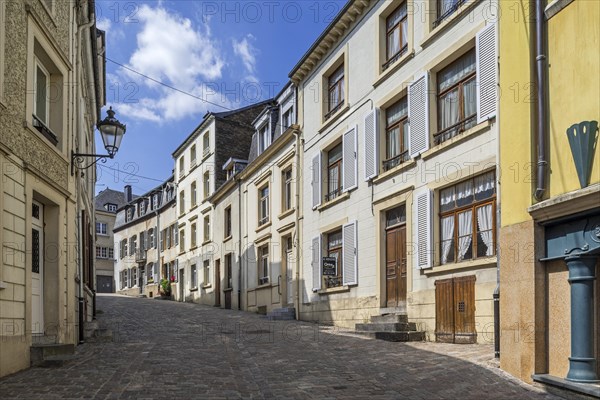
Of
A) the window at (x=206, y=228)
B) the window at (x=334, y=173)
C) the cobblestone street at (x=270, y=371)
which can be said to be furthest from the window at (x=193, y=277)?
the cobblestone street at (x=270, y=371)

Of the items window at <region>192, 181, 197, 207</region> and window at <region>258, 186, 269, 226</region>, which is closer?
window at <region>258, 186, 269, 226</region>

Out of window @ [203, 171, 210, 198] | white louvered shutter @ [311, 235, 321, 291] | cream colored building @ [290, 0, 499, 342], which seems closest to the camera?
cream colored building @ [290, 0, 499, 342]

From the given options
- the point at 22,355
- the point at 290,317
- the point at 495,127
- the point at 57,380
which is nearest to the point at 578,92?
the point at 495,127

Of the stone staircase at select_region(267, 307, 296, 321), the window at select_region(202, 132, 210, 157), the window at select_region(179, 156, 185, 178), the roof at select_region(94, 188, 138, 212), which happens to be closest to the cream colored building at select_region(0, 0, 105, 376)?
the stone staircase at select_region(267, 307, 296, 321)

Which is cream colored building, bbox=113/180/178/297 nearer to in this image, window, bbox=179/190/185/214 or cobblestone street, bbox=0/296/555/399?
window, bbox=179/190/185/214

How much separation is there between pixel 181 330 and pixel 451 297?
24.6ft

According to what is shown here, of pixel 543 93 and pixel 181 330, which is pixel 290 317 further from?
pixel 543 93

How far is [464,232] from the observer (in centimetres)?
1213

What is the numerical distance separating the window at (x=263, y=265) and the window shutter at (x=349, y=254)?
7448 millimetres

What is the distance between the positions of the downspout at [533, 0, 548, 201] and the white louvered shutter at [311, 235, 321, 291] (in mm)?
11148

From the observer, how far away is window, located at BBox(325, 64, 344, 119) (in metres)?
18.2

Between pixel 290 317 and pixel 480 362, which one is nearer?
pixel 480 362

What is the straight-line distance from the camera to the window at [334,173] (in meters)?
18.0

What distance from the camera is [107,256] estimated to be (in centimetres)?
5712
